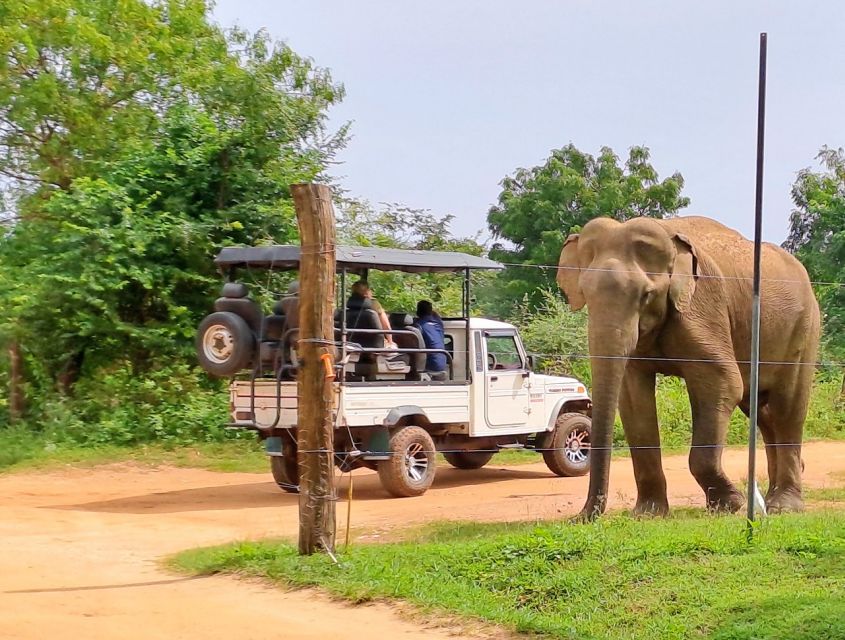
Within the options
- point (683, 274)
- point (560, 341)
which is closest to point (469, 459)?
point (683, 274)

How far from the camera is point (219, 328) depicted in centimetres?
1328

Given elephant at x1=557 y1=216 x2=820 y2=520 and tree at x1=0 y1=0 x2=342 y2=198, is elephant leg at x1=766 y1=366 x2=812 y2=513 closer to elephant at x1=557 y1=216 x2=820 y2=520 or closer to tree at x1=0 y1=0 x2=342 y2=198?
elephant at x1=557 y1=216 x2=820 y2=520

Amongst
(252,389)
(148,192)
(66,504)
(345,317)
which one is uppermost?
(148,192)

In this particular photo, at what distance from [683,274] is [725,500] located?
A: 2.18 m

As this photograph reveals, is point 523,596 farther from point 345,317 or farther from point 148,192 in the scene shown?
point 148,192

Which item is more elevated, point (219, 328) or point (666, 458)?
point (219, 328)

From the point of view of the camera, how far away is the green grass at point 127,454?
53.6 ft

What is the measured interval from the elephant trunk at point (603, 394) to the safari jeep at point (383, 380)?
10.3 feet

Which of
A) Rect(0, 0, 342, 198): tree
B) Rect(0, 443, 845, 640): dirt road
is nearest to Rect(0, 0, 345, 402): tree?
Rect(0, 0, 342, 198): tree

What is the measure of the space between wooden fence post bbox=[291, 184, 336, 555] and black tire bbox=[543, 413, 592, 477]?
22.6 ft

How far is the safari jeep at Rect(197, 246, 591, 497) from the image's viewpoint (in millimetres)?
13078

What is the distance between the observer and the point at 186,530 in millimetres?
11547

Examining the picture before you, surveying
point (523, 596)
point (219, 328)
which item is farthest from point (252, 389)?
point (523, 596)

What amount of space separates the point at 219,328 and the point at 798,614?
315 inches
